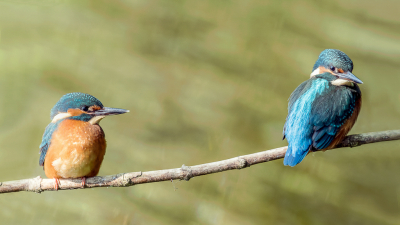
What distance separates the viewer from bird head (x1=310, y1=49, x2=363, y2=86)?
1553mm

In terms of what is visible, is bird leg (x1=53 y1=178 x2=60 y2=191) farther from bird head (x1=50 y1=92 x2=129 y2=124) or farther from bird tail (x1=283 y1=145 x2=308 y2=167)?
bird tail (x1=283 y1=145 x2=308 y2=167)

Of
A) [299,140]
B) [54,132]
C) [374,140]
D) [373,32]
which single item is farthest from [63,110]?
[373,32]

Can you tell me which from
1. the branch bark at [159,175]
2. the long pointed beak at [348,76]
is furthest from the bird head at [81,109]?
the long pointed beak at [348,76]

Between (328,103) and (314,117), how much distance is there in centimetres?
10

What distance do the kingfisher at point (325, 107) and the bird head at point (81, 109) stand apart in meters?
0.86

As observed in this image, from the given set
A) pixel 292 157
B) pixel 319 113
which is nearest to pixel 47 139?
pixel 292 157

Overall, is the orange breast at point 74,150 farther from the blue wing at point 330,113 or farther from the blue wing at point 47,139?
the blue wing at point 330,113

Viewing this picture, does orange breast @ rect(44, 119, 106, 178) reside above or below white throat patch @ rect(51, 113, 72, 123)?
below

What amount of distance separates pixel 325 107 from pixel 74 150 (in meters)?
1.18

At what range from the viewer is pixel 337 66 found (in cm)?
157

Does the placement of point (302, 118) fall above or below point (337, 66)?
below

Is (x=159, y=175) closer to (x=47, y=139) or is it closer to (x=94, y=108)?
(x=94, y=108)

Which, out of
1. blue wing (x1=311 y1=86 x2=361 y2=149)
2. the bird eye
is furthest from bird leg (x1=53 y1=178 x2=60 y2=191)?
blue wing (x1=311 y1=86 x2=361 y2=149)

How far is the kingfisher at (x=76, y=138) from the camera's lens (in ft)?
4.83
